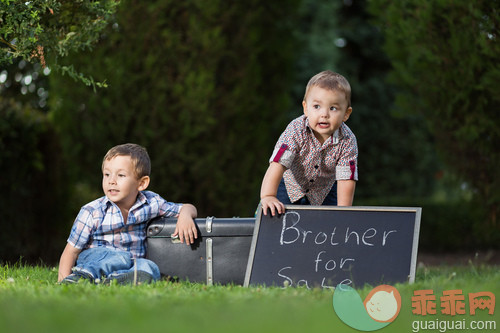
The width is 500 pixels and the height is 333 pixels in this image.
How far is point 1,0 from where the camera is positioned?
4.18 metres

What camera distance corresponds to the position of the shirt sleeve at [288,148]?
418 cm

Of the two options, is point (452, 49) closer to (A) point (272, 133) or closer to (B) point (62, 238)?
(A) point (272, 133)

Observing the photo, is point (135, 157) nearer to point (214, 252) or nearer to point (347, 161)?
point (214, 252)

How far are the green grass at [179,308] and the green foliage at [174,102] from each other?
3430 mm

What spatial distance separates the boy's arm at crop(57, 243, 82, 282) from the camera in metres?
4.12

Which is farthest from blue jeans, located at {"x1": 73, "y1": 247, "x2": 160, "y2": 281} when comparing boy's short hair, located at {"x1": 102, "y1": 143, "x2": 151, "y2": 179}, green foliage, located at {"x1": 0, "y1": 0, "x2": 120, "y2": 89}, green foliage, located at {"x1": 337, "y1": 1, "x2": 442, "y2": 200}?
green foliage, located at {"x1": 337, "y1": 1, "x2": 442, "y2": 200}

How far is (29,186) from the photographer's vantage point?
21.5ft

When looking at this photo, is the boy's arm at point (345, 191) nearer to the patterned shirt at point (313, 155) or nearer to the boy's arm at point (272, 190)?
the patterned shirt at point (313, 155)

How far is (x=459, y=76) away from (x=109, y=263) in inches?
142

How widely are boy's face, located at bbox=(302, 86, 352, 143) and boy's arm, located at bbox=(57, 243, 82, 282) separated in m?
1.74

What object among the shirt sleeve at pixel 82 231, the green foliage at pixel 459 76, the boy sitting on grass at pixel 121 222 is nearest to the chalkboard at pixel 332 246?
the boy sitting on grass at pixel 121 222

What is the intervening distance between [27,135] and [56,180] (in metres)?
0.66

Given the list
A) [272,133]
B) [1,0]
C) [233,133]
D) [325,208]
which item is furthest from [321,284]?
[272,133]

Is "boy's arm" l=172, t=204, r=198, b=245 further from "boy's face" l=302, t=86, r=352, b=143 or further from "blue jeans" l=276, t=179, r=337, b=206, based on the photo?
"boy's face" l=302, t=86, r=352, b=143
